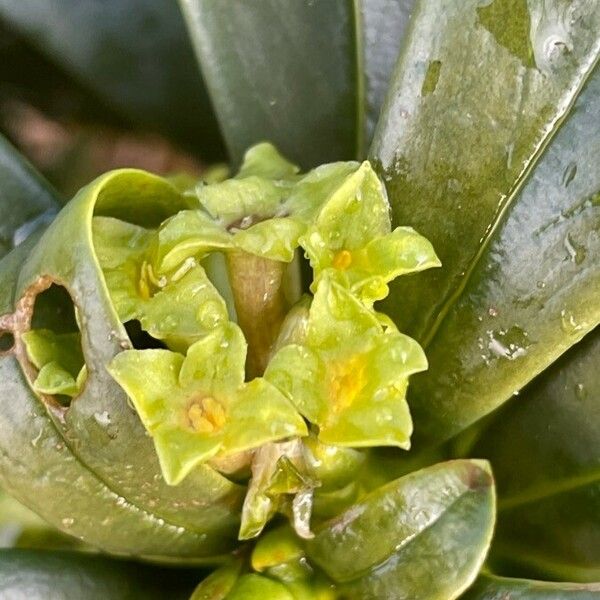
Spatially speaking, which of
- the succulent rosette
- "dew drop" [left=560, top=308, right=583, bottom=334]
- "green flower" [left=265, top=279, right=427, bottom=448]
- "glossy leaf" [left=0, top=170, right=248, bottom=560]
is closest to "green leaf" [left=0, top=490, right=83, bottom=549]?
the succulent rosette

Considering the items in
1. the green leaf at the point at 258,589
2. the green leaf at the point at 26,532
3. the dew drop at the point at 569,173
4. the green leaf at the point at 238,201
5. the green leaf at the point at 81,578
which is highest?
the dew drop at the point at 569,173

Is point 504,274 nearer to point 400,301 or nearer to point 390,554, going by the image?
point 400,301

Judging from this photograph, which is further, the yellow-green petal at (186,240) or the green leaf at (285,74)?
the green leaf at (285,74)

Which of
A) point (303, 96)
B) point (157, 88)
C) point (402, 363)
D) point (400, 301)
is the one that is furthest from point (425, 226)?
point (157, 88)

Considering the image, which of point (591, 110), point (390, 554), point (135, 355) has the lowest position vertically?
point (390, 554)

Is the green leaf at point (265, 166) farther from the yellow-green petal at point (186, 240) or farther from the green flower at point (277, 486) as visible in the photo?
the green flower at point (277, 486)

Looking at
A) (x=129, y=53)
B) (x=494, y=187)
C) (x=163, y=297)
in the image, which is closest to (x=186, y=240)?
(x=163, y=297)

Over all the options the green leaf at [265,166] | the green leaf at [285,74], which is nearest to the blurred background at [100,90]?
the green leaf at [285,74]

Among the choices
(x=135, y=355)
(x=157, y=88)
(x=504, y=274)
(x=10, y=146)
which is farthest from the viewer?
(x=157, y=88)
